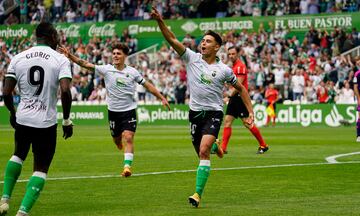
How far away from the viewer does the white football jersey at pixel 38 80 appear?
1066 centimetres

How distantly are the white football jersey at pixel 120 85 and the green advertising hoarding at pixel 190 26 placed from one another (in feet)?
98.0

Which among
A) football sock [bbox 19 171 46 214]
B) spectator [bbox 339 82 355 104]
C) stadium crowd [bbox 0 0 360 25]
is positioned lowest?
spectator [bbox 339 82 355 104]

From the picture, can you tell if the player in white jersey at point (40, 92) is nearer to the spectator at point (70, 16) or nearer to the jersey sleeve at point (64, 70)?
the jersey sleeve at point (64, 70)

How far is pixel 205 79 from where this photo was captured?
13.5 metres

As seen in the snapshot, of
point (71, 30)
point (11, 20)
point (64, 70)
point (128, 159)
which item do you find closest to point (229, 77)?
point (64, 70)

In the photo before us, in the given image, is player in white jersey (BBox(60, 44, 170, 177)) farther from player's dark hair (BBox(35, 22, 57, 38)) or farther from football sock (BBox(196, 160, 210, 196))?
player's dark hair (BBox(35, 22, 57, 38))

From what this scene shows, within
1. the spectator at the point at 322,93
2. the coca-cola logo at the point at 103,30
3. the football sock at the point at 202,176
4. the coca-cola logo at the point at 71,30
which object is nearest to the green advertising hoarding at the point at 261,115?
the spectator at the point at 322,93

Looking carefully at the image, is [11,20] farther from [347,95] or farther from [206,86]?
[206,86]

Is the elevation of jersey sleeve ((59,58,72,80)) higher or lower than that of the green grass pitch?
higher

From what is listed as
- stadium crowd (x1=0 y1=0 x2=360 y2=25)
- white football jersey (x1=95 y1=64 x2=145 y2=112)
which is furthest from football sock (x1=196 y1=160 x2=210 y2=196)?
stadium crowd (x1=0 y1=0 x2=360 y2=25)

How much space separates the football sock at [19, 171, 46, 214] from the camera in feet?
34.3

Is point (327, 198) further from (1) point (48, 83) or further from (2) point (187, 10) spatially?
(2) point (187, 10)

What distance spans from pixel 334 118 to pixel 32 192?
3339 centimetres

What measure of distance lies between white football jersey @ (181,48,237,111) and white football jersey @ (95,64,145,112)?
5.05m
